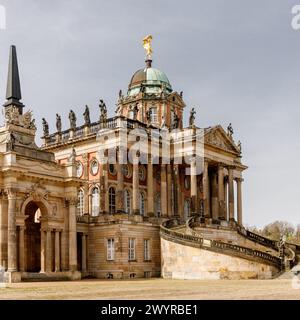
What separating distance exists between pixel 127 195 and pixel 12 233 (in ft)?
64.2

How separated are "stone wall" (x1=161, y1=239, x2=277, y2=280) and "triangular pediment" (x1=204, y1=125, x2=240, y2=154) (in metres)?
15.2

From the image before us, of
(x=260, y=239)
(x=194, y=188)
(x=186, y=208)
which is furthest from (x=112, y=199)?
(x=260, y=239)

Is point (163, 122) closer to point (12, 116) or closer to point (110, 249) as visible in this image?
point (110, 249)

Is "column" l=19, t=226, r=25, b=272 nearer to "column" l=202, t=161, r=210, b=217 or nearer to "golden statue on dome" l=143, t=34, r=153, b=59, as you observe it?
"column" l=202, t=161, r=210, b=217

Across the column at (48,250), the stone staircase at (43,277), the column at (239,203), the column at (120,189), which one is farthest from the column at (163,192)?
the stone staircase at (43,277)

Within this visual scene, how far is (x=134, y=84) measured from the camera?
7288cm

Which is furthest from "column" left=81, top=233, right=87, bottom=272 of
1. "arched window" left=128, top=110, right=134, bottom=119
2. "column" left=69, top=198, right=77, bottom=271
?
"arched window" left=128, top=110, right=134, bottom=119

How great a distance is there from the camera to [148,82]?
7206cm

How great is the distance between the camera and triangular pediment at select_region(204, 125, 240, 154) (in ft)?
212

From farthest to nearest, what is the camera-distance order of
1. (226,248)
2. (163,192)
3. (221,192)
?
(221,192), (163,192), (226,248)

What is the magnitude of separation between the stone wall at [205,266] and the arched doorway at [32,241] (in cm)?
1054

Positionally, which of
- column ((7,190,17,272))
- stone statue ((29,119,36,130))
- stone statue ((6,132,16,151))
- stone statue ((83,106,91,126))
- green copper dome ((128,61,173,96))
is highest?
green copper dome ((128,61,173,96))

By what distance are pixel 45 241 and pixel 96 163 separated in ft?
44.6
